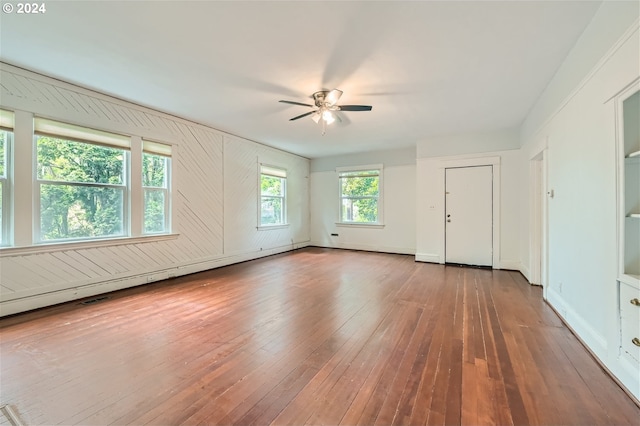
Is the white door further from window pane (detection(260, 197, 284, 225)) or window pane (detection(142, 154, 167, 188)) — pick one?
window pane (detection(142, 154, 167, 188))

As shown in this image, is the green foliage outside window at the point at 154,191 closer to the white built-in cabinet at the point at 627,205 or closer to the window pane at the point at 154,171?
the window pane at the point at 154,171

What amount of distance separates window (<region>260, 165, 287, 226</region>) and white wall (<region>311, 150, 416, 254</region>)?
1.22m

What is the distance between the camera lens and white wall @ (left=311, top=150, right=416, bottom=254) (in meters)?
6.59

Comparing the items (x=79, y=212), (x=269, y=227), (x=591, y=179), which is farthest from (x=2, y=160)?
(x=591, y=179)

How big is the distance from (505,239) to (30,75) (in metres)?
7.46

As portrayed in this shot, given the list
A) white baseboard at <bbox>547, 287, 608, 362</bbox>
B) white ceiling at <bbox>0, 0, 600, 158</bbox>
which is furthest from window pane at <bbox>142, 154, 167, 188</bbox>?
white baseboard at <bbox>547, 287, 608, 362</bbox>

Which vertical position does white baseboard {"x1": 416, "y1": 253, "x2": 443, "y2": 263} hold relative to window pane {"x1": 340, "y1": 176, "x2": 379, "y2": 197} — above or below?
below

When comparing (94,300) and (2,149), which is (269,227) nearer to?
(94,300)

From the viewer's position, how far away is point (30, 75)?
298 centimetres

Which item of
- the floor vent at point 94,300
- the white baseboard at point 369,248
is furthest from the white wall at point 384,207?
the floor vent at point 94,300

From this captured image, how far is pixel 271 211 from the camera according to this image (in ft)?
22.2

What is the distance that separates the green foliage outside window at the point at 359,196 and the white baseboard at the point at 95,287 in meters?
3.37

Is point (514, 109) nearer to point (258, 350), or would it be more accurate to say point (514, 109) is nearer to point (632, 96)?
point (632, 96)

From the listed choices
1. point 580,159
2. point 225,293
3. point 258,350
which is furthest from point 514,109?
point 225,293
